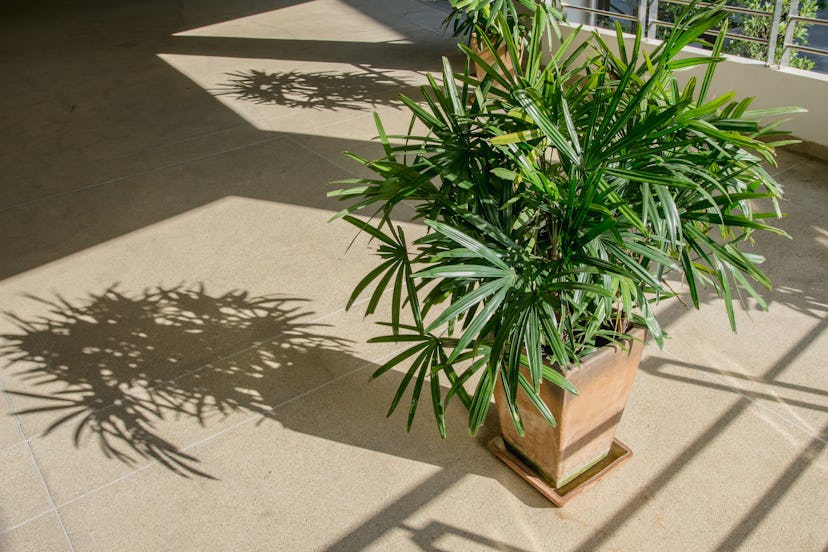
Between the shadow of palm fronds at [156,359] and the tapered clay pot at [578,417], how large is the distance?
0.91 m

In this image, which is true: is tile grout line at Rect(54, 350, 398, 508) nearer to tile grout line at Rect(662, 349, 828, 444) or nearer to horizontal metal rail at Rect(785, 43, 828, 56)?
tile grout line at Rect(662, 349, 828, 444)

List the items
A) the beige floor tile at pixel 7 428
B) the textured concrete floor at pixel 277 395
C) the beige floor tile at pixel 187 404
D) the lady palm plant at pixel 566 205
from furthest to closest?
1. the beige floor tile at pixel 7 428
2. the beige floor tile at pixel 187 404
3. the textured concrete floor at pixel 277 395
4. the lady palm plant at pixel 566 205

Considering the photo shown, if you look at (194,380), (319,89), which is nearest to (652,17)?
(319,89)

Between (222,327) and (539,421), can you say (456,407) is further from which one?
(222,327)

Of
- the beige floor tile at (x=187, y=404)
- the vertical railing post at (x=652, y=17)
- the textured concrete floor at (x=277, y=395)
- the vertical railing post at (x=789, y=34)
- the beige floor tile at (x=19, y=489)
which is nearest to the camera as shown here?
the textured concrete floor at (x=277, y=395)

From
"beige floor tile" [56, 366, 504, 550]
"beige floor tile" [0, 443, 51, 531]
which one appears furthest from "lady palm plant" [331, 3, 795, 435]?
"beige floor tile" [0, 443, 51, 531]

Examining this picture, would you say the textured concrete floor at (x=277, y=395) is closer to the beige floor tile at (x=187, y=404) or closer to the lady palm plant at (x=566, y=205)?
the beige floor tile at (x=187, y=404)

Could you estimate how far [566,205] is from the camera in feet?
5.98

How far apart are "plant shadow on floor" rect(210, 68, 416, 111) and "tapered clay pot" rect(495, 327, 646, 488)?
373 cm

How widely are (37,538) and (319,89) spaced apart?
4.41 metres

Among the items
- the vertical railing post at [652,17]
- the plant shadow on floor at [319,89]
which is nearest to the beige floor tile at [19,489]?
the plant shadow on floor at [319,89]

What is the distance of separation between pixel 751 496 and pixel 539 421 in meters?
0.67

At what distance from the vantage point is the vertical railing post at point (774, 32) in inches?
169

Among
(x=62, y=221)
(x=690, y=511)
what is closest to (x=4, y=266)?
(x=62, y=221)
